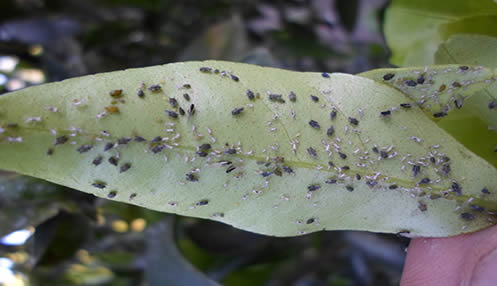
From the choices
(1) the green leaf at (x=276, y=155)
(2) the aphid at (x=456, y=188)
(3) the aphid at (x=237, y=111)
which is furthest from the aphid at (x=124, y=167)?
(2) the aphid at (x=456, y=188)

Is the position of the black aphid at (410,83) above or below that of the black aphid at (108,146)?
above

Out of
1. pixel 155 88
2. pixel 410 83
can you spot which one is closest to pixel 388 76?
pixel 410 83

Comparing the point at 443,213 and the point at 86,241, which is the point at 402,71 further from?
the point at 86,241

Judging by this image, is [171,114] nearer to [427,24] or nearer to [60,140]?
[60,140]

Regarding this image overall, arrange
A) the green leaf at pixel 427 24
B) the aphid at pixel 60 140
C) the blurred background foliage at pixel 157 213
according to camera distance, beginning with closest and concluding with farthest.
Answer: the aphid at pixel 60 140 → the green leaf at pixel 427 24 → the blurred background foliage at pixel 157 213

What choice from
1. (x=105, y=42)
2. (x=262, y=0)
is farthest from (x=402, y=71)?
(x=262, y=0)

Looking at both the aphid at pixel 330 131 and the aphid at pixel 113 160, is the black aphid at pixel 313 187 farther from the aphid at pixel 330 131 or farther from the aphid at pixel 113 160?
the aphid at pixel 113 160
